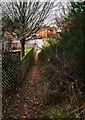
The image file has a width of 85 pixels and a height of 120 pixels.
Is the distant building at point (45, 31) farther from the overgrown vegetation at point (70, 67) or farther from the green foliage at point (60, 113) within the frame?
the green foliage at point (60, 113)

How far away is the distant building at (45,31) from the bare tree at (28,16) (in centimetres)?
6

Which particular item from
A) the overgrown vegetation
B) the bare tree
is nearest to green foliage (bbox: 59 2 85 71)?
the overgrown vegetation

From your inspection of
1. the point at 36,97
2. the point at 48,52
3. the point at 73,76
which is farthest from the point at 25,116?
the point at 48,52

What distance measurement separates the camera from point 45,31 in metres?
2.34

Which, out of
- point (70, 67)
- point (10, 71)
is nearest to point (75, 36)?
point (70, 67)

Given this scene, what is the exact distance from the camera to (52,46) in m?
2.51

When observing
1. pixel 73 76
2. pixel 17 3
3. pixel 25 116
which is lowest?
pixel 25 116

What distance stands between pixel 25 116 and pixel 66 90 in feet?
1.47

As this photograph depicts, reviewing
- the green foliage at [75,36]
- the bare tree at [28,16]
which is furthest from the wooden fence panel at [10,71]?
the green foliage at [75,36]

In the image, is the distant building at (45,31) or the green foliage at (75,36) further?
the distant building at (45,31)

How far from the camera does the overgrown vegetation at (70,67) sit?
1.73m

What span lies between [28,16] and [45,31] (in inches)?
12.8

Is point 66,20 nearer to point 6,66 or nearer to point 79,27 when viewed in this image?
point 79,27

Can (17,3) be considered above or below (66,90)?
above
